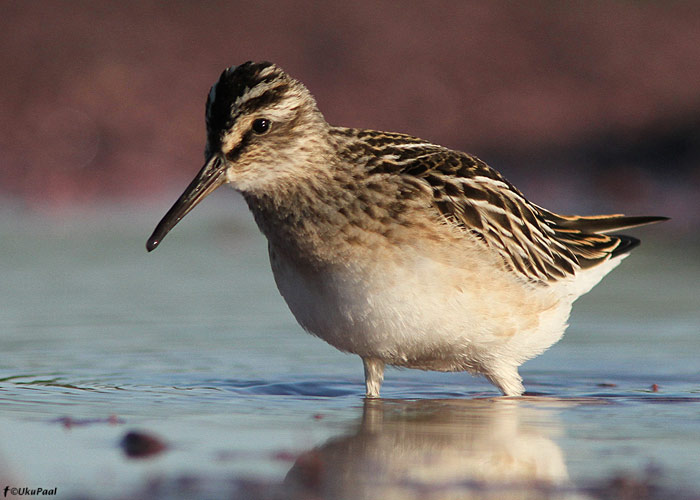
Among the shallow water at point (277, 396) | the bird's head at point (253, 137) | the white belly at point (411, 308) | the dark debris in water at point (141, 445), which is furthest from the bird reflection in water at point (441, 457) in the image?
the bird's head at point (253, 137)

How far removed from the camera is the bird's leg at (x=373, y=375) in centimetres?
862

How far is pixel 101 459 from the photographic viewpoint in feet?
20.6

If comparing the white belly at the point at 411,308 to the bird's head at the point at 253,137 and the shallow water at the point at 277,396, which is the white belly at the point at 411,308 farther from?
the bird's head at the point at 253,137

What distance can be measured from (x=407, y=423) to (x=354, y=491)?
176 cm

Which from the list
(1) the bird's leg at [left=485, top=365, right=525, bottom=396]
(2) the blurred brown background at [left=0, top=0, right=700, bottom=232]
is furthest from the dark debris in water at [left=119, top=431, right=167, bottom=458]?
(2) the blurred brown background at [left=0, top=0, right=700, bottom=232]

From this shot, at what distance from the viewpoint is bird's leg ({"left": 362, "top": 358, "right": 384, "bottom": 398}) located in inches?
340

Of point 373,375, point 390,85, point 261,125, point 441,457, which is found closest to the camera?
point 441,457

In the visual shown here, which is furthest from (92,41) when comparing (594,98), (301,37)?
(594,98)

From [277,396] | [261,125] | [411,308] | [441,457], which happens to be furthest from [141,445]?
[261,125]

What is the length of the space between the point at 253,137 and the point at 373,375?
188cm

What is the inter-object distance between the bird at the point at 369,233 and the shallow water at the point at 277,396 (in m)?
0.43

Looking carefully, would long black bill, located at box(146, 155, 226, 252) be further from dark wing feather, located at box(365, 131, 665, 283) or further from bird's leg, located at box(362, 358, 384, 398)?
bird's leg, located at box(362, 358, 384, 398)

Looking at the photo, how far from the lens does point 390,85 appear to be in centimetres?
2520

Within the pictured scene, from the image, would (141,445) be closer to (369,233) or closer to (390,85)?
(369,233)
